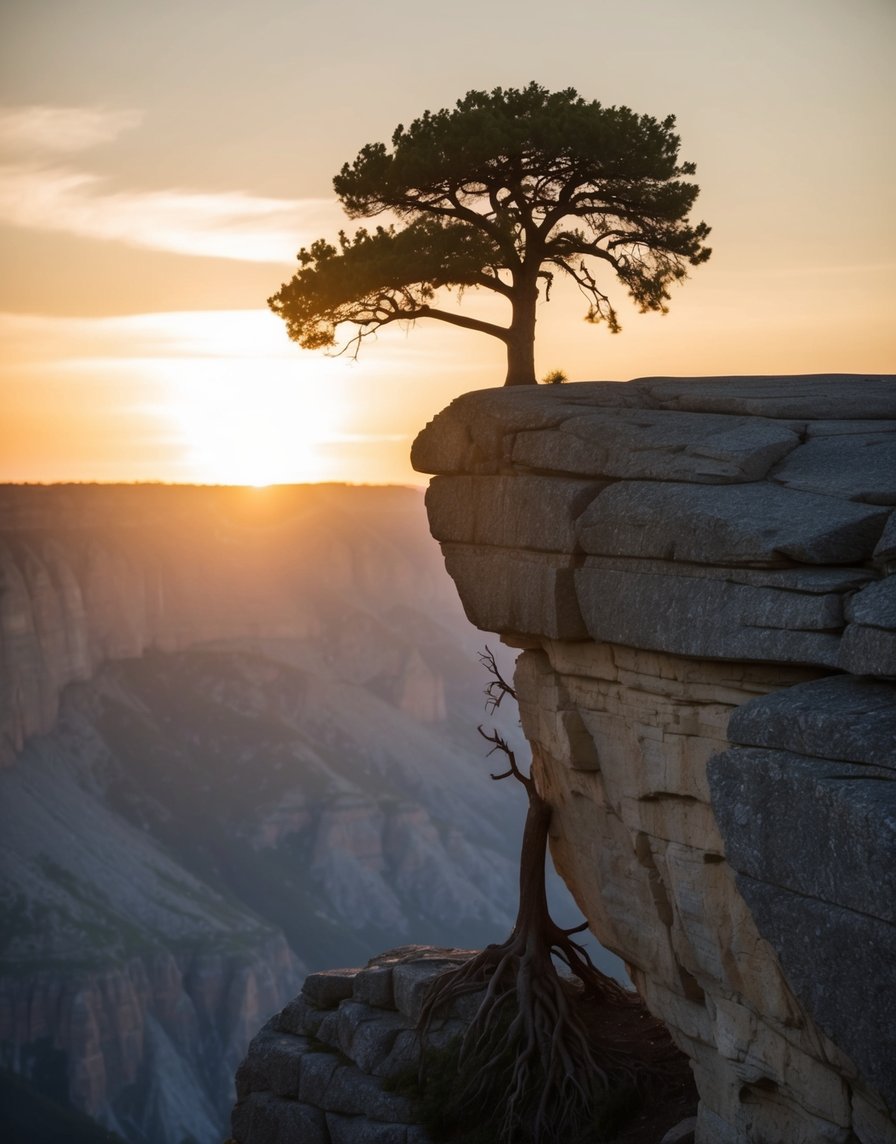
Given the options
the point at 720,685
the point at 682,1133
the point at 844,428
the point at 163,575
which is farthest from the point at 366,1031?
the point at 163,575

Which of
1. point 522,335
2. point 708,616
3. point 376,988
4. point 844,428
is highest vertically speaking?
point 522,335

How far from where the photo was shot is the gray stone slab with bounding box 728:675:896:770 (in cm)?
1506

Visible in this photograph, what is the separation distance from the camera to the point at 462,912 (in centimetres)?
13700

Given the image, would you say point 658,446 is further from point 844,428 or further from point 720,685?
point 720,685

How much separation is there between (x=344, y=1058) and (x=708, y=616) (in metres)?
13.4

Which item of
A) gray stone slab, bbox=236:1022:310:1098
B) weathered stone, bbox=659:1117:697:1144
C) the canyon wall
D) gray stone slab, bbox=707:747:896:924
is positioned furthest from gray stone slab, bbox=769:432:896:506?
the canyon wall

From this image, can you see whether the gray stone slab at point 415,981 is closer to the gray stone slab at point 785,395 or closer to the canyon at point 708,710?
the canyon at point 708,710

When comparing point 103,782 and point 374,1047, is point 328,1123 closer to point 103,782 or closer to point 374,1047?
point 374,1047

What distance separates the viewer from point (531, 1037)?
24828 millimetres

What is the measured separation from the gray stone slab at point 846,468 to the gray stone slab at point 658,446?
309 mm

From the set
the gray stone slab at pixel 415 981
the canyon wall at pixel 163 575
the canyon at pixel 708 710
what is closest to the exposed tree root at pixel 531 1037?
the gray stone slab at pixel 415 981

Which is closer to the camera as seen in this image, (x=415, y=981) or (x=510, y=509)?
(x=510, y=509)

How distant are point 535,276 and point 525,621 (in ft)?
27.6

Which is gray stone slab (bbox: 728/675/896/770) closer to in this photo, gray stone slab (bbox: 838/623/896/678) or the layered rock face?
the layered rock face
